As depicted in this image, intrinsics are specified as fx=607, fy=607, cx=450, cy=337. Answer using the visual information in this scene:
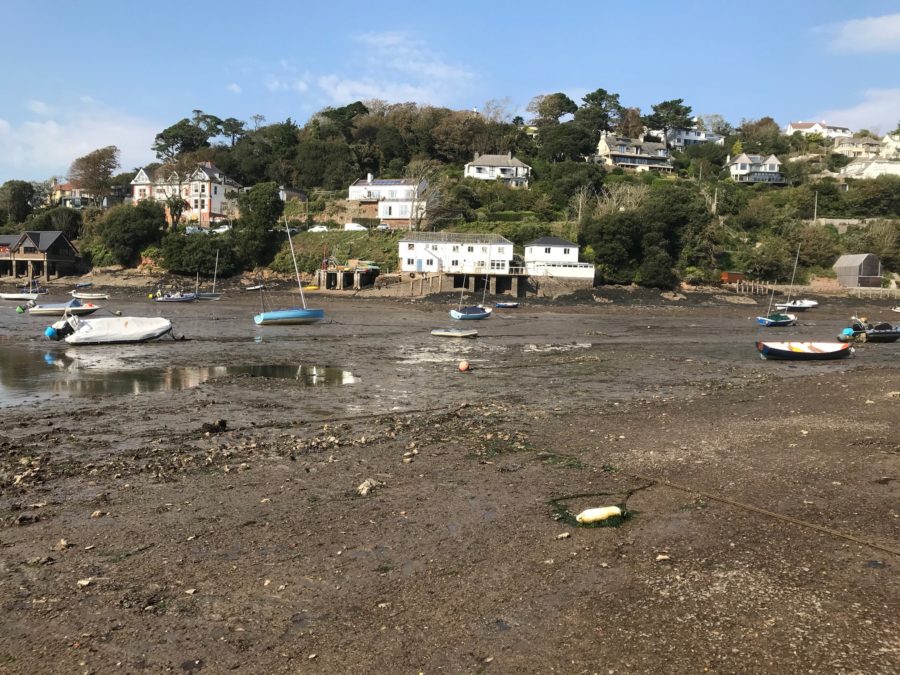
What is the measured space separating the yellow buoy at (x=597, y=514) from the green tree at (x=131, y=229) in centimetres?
8315

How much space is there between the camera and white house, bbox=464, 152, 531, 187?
9438 cm

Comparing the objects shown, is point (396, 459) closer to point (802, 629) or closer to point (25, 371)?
point (802, 629)

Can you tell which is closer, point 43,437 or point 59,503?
point 59,503

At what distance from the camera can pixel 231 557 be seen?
7344 millimetres

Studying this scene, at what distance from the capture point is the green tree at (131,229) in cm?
7806

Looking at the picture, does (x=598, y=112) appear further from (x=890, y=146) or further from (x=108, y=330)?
(x=108, y=330)

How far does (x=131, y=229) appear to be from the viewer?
256ft

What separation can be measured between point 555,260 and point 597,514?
2501 inches

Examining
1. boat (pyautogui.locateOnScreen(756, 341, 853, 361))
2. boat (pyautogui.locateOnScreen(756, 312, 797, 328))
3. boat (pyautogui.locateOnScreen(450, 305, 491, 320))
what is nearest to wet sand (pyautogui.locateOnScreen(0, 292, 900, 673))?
boat (pyautogui.locateOnScreen(756, 341, 853, 361))

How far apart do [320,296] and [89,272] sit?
40207 millimetres

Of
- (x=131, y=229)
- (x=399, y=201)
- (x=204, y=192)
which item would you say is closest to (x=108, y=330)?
(x=131, y=229)

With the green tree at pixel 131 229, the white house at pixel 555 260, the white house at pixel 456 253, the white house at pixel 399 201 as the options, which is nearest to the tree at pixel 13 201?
the green tree at pixel 131 229

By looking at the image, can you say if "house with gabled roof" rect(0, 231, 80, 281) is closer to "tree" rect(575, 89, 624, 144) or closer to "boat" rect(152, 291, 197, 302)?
"boat" rect(152, 291, 197, 302)

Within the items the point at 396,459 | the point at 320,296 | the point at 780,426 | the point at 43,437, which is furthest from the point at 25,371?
the point at 320,296
